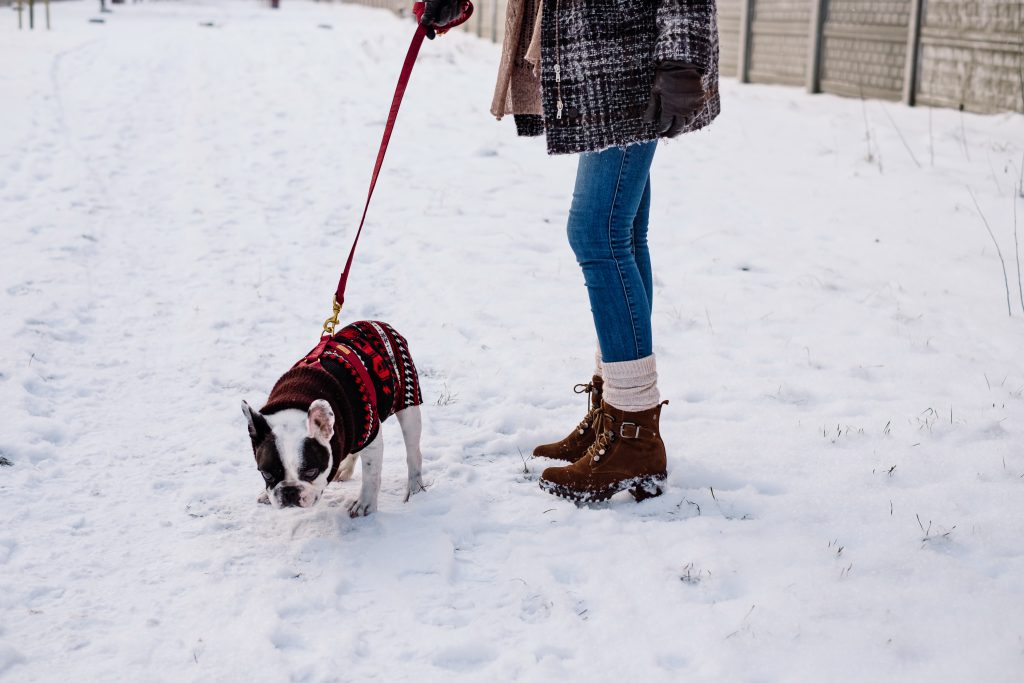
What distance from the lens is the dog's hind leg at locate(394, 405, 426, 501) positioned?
3.48m

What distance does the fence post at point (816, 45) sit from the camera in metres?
11.7

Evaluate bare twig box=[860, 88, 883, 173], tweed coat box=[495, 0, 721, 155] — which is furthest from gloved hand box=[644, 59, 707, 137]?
bare twig box=[860, 88, 883, 173]

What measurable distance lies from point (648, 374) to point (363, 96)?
10.6 m

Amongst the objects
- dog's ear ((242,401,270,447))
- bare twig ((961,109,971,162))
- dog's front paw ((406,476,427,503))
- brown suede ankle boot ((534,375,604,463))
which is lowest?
dog's front paw ((406,476,427,503))

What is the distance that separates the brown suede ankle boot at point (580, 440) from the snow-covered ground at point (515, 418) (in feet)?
0.43

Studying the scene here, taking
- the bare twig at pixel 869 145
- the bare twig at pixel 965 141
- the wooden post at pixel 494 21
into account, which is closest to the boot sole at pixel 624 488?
the bare twig at pixel 869 145

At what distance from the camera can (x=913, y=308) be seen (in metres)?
5.27

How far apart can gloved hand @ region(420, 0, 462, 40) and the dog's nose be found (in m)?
1.68

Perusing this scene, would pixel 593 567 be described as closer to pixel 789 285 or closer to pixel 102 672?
pixel 102 672

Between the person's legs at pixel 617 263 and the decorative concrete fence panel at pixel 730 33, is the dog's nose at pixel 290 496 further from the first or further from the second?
the decorative concrete fence panel at pixel 730 33

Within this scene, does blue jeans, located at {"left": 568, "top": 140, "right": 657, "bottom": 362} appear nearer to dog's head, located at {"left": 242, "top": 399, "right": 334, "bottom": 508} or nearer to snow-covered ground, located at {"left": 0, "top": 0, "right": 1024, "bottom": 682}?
snow-covered ground, located at {"left": 0, "top": 0, "right": 1024, "bottom": 682}

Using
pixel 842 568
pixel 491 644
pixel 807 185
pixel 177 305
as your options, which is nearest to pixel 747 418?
pixel 842 568

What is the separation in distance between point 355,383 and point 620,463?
37.5 inches

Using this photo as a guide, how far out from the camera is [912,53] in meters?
9.92
